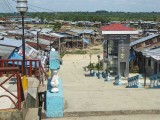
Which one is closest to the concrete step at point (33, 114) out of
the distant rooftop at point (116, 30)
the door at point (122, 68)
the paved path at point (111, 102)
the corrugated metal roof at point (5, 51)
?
the paved path at point (111, 102)

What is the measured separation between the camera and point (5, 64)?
15.8 meters

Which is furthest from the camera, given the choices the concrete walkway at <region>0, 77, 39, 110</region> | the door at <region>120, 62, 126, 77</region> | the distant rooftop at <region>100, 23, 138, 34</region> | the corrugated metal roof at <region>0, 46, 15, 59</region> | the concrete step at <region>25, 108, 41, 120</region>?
the door at <region>120, 62, 126, 77</region>

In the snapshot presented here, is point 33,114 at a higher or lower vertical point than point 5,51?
lower

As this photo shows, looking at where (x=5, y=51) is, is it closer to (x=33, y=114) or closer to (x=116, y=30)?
(x=33, y=114)

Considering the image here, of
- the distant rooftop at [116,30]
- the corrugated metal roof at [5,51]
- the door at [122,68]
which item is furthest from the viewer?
the door at [122,68]

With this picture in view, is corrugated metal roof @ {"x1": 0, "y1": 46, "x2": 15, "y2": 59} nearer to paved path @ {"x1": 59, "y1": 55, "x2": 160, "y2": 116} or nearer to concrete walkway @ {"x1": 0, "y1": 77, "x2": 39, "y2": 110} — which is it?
concrete walkway @ {"x1": 0, "y1": 77, "x2": 39, "y2": 110}

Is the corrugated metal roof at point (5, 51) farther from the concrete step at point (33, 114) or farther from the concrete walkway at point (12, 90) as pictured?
the concrete step at point (33, 114)

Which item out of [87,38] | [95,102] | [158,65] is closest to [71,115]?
[95,102]

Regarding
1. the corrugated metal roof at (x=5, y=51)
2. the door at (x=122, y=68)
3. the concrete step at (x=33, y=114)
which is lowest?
the door at (x=122, y=68)

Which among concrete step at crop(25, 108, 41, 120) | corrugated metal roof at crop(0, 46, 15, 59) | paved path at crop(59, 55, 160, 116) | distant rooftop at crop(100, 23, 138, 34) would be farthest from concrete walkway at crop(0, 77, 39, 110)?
distant rooftop at crop(100, 23, 138, 34)

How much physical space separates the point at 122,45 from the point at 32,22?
101 metres

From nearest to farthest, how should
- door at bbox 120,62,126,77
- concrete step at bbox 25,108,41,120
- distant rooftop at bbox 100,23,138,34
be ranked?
concrete step at bbox 25,108,41,120 < distant rooftop at bbox 100,23,138,34 < door at bbox 120,62,126,77

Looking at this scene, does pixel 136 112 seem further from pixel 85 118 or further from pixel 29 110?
pixel 29 110

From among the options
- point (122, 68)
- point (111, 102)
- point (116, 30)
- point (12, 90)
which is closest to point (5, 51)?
point (12, 90)
